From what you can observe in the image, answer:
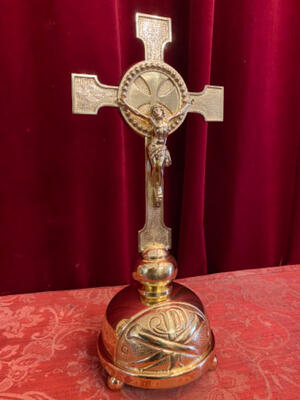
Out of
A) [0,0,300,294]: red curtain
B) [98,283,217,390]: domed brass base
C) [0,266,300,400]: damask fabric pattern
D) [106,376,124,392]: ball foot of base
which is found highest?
[0,0,300,294]: red curtain

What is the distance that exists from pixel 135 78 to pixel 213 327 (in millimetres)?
694

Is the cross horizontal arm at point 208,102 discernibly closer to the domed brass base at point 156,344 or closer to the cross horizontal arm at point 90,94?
the cross horizontal arm at point 90,94

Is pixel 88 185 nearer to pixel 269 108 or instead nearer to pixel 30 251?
pixel 30 251

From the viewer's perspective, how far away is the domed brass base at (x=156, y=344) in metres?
0.56

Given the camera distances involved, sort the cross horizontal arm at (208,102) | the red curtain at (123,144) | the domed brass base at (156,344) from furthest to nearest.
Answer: the red curtain at (123,144) → the cross horizontal arm at (208,102) → the domed brass base at (156,344)

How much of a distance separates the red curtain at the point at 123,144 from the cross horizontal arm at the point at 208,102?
26cm

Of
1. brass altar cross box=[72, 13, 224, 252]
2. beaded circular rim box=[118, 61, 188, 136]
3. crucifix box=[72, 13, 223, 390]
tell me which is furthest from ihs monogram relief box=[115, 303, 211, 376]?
beaded circular rim box=[118, 61, 188, 136]

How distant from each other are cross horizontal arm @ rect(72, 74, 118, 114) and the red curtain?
0.32m

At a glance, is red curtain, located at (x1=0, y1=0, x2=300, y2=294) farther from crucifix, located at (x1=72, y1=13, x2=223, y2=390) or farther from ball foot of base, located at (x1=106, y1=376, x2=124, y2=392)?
ball foot of base, located at (x1=106, y1=376, x2=124, y2=392)

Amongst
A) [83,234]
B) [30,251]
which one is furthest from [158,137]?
[30,251]

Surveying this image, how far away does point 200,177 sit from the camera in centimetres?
102

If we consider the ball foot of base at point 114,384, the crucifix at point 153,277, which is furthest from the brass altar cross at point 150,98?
the ball foot of base at point 114,384

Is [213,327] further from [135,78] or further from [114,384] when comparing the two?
[135,78]

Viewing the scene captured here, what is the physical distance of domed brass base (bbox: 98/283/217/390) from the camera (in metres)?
0.56
